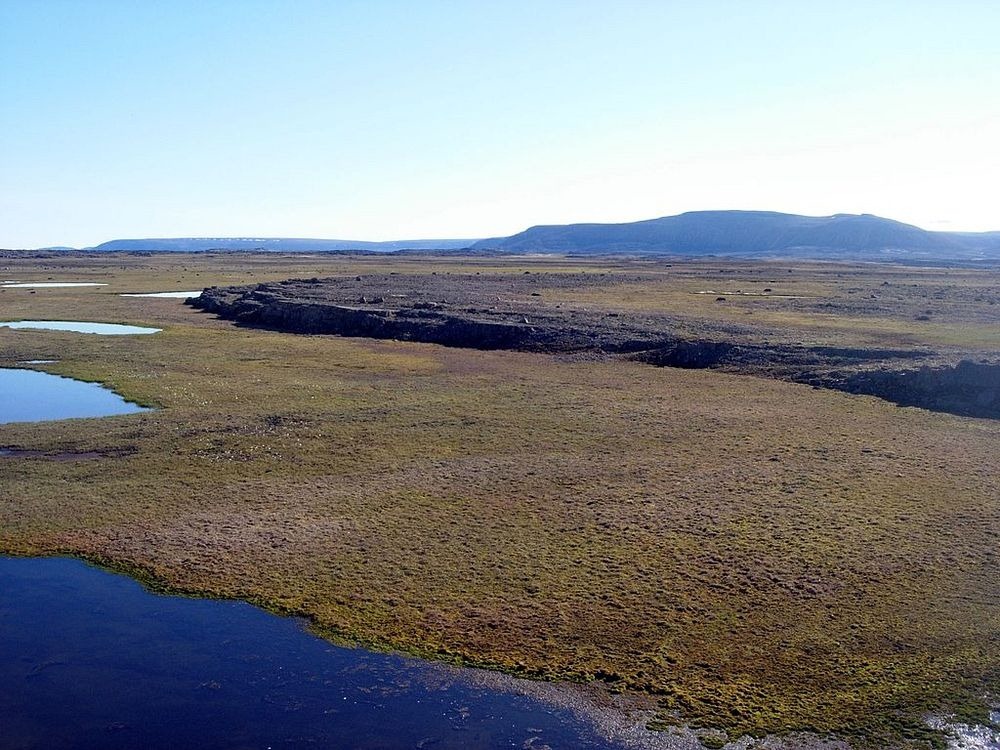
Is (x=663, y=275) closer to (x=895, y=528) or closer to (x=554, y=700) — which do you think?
(x=895, y=528)

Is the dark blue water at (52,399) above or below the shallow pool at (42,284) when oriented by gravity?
below

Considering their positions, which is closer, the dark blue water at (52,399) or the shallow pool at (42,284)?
the dark blue water at (52,399)

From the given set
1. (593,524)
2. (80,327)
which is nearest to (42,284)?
(80,327)

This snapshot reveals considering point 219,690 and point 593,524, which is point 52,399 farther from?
point 219,690

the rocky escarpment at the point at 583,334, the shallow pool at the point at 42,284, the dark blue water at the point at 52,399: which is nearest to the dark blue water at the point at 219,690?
the dark blue water at the point at 52,399

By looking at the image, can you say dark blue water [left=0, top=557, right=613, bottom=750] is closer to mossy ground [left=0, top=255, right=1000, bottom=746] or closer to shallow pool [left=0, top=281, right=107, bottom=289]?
mossy ground [left=0, top=255, right=1000, bottom=746]

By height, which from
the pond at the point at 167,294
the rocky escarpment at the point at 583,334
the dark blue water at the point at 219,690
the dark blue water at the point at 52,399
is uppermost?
the pond at the point at 167,294

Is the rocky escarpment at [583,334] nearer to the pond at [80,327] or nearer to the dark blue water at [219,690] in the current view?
the pond at [80,327]
